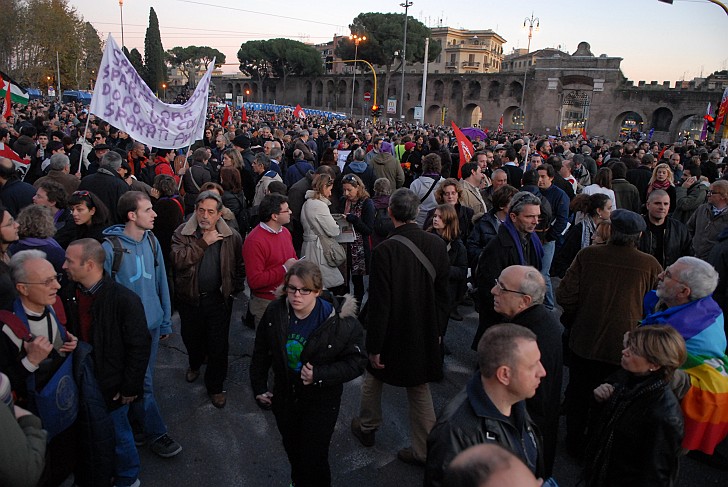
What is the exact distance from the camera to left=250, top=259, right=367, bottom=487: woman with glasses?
9.00ft

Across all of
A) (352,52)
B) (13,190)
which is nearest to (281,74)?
(352,52)

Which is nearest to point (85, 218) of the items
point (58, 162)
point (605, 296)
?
point (58, 162)

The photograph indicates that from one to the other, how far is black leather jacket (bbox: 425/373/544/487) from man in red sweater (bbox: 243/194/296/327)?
2216 mm

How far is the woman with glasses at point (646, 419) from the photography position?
7.91ft

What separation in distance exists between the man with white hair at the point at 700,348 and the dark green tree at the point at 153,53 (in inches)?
3143

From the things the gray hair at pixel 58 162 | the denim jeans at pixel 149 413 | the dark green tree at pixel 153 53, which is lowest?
the denim jeans at pixel 149 413

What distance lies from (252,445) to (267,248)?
4.74 feet

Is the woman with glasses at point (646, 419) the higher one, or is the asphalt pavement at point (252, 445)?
the woman with glasses at point (646, 419)

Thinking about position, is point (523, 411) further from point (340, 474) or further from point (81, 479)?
point (81, 479)

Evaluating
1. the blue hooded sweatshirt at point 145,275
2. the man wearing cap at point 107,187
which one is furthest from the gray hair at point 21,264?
the man wearing cap at point 107,187

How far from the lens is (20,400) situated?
92.2 inches

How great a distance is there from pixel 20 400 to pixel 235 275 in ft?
6.29

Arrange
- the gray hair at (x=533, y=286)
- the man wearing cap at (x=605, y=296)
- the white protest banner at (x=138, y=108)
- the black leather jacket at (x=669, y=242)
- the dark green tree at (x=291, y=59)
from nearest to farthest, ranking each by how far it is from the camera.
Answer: the gray hair at (x=533, y=286) < the man wearing cap at (x=605, y=296) < the black leather jacket at (x=669, y=242) < the white protest banner at (x=138, y=108) < the dark green tree at (x=291, y=59)

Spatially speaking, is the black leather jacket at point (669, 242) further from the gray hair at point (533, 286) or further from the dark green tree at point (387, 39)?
the dark green tree at point (387, 39)
